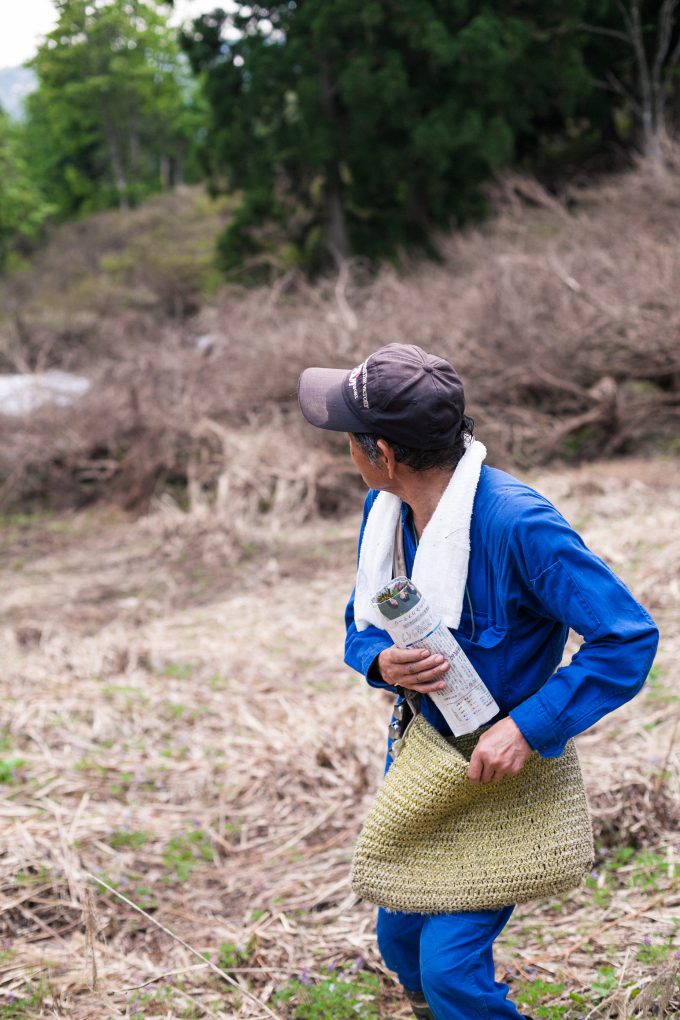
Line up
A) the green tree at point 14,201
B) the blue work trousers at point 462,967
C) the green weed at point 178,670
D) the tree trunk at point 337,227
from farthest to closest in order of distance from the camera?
1. the green tree at point 14,201
2. the tree trunk at point 337,227
3. the green weed at point 178,670
4. the blue work trousers at point 462,967

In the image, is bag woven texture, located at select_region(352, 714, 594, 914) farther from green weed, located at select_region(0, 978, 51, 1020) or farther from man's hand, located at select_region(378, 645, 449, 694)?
green weed, located at select_region(0, 978, 51, 1020)

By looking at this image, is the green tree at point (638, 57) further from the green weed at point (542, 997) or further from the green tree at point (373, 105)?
the green weed at point (542, 997)

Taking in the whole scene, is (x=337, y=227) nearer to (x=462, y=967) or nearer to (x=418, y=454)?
(x=418, y=454)

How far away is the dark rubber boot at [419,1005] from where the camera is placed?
2.15 meters

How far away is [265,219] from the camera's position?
68.1 feet

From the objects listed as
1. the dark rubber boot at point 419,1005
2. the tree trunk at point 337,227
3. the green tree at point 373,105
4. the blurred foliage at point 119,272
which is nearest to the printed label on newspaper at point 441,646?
the dark rubber boot at point 419,1005

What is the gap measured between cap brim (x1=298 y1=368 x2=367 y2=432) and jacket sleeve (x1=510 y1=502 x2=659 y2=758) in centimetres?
42

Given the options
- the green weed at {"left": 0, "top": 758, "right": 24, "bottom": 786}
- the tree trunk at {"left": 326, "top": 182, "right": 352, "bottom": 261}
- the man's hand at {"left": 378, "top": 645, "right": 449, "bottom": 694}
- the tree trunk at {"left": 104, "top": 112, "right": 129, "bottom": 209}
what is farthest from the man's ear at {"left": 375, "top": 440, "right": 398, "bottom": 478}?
the tree trunk at {"left": 104, "top": 112, "right": 129, "bottom": 209}

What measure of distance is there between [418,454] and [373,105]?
59.2 feet

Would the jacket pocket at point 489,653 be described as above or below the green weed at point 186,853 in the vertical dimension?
above

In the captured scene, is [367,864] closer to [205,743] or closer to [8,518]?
[205,743]

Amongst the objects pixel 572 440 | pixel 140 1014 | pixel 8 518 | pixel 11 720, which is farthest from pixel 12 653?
pixel 572 440

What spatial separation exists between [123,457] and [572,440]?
5071 mm

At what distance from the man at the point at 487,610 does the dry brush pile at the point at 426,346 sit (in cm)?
727
